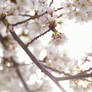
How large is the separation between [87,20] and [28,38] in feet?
3.38

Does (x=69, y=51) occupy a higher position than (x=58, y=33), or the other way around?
(x=58, y=33)

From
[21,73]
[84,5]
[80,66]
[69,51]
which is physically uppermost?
[84,5]

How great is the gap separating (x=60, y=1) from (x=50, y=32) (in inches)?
7.9

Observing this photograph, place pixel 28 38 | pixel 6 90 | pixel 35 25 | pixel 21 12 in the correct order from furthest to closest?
pixel 6 90 → pixel 28 38 → pixel 21 12 → pixel 35 25

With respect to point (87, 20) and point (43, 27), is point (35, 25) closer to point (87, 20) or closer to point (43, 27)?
point (43, 27)

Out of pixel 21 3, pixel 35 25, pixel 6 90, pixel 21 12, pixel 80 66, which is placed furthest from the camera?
pixel 6 90

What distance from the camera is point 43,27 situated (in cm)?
141

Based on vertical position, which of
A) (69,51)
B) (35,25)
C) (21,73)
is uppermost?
(35,25)

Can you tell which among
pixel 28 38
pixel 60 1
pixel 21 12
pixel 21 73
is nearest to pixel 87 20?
pixel 60 1

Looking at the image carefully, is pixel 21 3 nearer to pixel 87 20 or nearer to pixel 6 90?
pixel 87 20

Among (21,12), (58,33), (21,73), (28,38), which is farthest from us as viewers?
(21,73)

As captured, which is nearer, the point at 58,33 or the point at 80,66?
the point at 58,33

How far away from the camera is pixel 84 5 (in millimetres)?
1424

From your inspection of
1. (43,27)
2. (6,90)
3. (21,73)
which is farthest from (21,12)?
(6,90)
